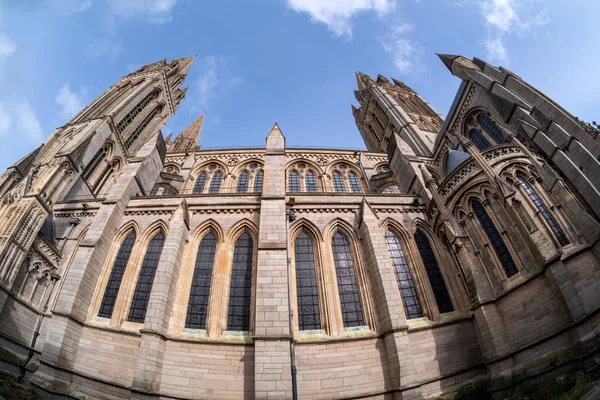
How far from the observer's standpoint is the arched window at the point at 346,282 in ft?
38.9

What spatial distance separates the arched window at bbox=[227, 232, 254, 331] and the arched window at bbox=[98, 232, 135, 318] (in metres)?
4.82

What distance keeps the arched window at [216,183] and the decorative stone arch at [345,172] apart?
24.5ft

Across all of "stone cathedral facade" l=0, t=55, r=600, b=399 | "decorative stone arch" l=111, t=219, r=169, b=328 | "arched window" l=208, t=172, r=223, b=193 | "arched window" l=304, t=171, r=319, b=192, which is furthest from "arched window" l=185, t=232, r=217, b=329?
"arched window" l=304, t=171, r=319, b=192

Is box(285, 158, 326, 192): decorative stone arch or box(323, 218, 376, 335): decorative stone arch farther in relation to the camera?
box(285, 158, 326, 192): decorative stone arch

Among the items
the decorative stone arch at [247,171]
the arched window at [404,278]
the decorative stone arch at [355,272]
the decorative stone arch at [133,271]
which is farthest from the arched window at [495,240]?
the decorative stone arch at [133,271]

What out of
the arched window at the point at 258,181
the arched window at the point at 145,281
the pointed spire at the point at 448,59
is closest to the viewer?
the arched window at the point at 145,281

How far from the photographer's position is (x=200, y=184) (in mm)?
20656

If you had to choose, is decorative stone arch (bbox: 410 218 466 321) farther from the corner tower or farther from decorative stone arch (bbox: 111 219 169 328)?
decorative stone arch (bbox: 111 219 169 328)

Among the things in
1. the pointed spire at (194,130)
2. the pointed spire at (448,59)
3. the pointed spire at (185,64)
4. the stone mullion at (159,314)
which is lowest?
the stone mullion at (159,314)

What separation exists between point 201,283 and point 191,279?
460 mm

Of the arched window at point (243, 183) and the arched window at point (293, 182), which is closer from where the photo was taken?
the arched window at point (293, 182)

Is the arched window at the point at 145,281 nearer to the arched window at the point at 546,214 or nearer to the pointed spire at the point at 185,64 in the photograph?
the arched window at the point at 546,214

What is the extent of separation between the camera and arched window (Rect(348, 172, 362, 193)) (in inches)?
808

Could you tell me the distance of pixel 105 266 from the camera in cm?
1308
